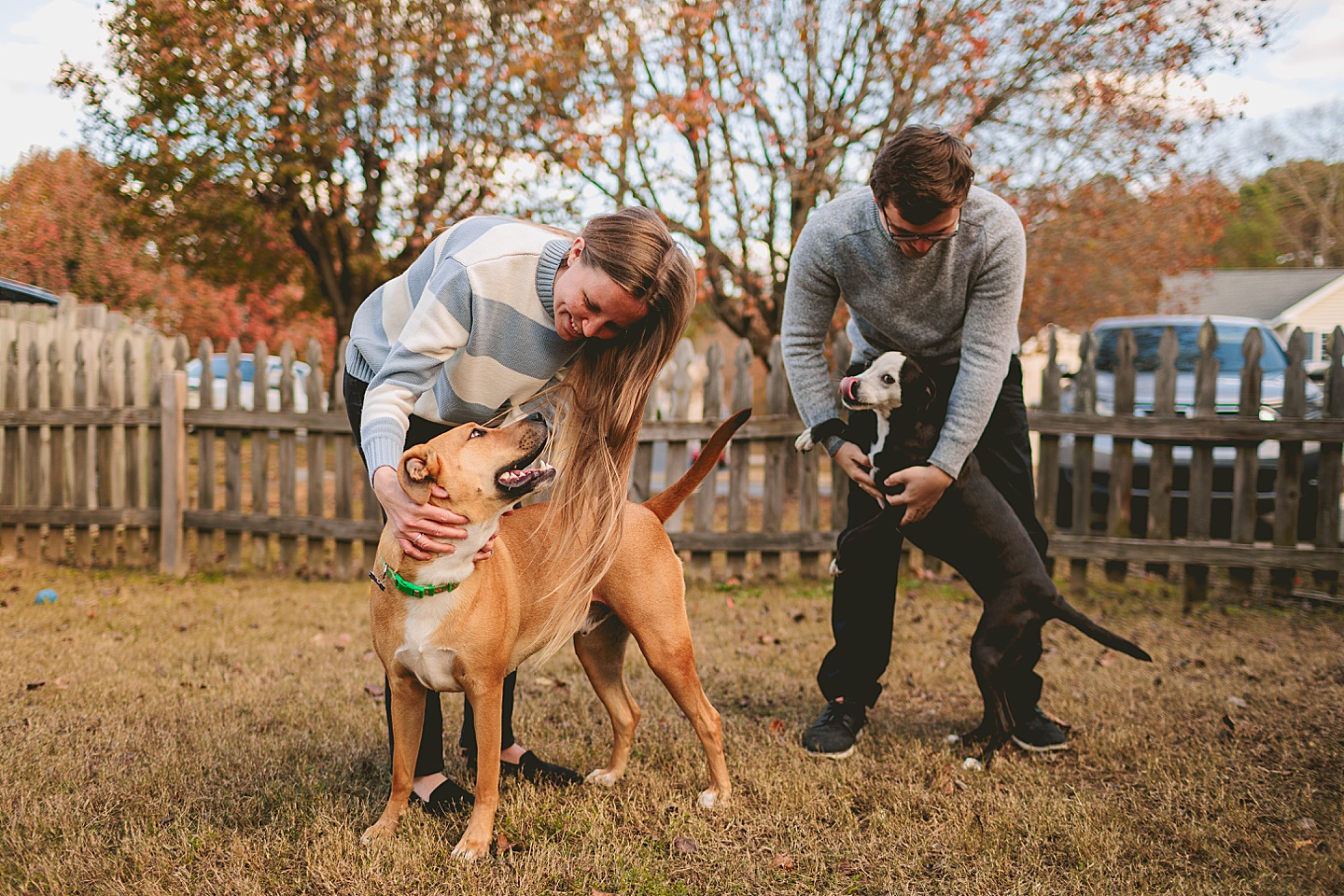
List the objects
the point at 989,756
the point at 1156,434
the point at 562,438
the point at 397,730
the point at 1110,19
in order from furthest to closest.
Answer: the point at 1110,19 < the point at 1156,434 < the point at 989,756 < the point at 562,438 < the point at 397,730

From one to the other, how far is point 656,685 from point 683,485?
154cm

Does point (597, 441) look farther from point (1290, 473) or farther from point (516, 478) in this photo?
point (1290, 473)

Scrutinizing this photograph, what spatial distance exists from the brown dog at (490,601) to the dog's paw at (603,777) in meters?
0.34

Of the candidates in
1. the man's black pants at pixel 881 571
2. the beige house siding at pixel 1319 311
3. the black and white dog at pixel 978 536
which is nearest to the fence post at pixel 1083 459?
the man's black pants at pixel 881 571

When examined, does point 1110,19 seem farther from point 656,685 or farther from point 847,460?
point 656,685

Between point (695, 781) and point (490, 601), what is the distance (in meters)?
1.15

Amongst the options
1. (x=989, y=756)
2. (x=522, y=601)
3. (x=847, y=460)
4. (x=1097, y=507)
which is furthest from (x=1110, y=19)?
(x=522, y=601)

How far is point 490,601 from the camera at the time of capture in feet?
8.71

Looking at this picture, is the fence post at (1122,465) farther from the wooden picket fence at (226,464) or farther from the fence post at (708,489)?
the fence post at (708,489)

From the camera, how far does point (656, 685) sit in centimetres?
434

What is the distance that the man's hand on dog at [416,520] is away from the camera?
7.73 ft

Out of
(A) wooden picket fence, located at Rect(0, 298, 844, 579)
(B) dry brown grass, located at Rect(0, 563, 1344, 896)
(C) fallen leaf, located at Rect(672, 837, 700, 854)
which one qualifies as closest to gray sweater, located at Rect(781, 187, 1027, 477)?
(B) dry brown grass, located at Rect(0, 563, 1344, 896)

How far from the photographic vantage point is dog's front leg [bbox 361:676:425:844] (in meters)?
2.70

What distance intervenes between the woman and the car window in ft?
22.6
